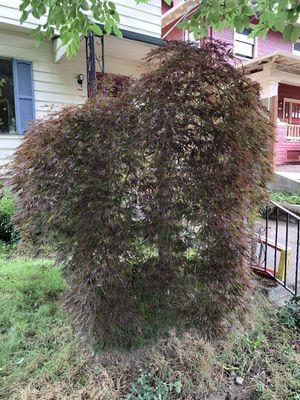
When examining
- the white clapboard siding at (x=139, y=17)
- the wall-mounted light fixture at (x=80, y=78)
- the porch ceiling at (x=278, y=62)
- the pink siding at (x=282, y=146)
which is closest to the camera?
the white clapboard siding at (x=139, y=17)

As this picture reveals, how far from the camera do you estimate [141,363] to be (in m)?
2.13

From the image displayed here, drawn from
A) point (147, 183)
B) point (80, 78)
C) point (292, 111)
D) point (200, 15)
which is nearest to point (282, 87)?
point (292, 111)

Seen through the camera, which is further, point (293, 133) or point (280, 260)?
point (293, 133)

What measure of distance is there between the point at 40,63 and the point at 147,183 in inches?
207

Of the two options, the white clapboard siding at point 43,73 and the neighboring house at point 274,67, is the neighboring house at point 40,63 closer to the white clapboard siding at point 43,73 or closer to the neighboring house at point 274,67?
the white clapboard siding at point 43,73

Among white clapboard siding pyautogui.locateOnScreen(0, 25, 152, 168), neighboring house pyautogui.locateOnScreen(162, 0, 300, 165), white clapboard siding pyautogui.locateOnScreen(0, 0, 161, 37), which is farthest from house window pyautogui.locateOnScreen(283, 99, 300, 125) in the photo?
white clapboard siding pyautogui.locateOnScreen(0, 25, 152, 168)

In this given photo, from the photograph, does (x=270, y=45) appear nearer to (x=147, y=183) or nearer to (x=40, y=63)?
(x=40, y=63)

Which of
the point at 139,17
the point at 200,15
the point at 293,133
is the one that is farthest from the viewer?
the point at 293,133

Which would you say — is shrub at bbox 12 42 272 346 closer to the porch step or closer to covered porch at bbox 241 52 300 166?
the porch step

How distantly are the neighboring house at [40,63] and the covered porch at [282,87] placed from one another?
311 centimetres

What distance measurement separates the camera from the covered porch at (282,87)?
8964mm

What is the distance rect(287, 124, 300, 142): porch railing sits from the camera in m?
10.9

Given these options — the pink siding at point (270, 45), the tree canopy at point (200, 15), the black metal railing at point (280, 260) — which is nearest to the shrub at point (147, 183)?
the tree canopy at point (200, 15)

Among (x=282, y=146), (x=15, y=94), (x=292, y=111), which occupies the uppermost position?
(x=292, y=111)
